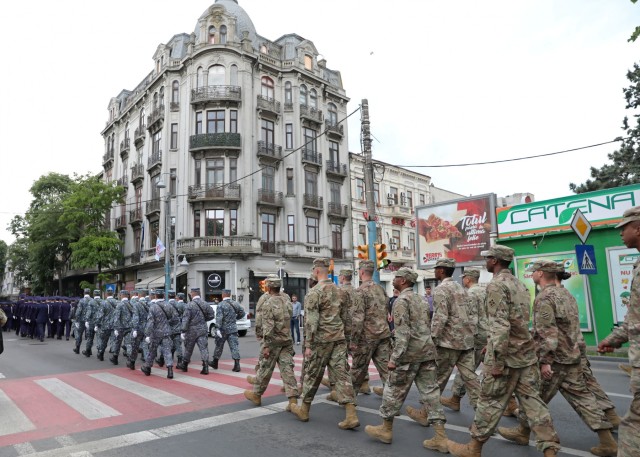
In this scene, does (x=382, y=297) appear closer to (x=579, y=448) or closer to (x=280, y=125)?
(x=579, y=448)

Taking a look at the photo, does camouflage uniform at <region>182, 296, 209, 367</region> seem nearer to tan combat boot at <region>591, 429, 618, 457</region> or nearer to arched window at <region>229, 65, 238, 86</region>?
tan combat boot at <region>591, 429, 618, 457</region>

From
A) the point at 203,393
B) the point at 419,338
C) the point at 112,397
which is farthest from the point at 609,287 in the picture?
the point at 112,397

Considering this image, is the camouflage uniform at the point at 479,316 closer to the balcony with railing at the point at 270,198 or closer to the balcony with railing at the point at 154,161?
the balcony with railing at the point at 270,198

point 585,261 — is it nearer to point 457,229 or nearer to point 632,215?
point 457,229

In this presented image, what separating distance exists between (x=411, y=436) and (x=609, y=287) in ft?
34.0

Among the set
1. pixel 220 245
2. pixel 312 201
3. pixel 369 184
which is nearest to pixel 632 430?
pixel 369 184

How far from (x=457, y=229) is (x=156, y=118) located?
25001mm

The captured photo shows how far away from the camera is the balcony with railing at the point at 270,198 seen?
32.4 meters

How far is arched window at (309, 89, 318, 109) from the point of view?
121ft

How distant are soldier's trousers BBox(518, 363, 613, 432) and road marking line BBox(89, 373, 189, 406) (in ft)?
16.9

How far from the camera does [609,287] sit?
13.1 metres

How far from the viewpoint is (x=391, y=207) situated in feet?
133

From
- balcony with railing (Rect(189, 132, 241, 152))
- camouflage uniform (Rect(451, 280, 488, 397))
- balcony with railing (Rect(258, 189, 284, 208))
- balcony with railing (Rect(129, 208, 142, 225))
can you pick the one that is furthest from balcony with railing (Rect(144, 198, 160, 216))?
camouflage uniform (Rect(451, 280, 488, 397))

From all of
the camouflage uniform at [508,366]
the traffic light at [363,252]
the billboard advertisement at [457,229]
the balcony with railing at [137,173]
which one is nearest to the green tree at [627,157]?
the billboard advertisement at [457,229]
